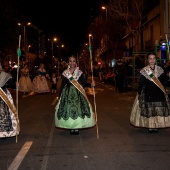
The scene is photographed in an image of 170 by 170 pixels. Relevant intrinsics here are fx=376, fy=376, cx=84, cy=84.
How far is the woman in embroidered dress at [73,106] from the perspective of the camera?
8477 millimetres

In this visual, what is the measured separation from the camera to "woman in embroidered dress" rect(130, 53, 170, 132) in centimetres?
859

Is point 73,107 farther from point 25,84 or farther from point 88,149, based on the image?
point 25,84

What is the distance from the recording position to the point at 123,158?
6406mm

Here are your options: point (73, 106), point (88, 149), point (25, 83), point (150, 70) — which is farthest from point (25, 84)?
point (88, 149)

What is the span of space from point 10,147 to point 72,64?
8.15 ft

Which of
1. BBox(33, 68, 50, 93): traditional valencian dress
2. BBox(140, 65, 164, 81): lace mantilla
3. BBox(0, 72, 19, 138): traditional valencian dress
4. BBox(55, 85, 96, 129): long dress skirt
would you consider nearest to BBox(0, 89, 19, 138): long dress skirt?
BBox(0, 72, 19, 138): traditional valencian dress

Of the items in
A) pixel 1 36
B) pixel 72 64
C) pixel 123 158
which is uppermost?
pixel 1 36

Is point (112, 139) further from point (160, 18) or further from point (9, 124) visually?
point (160, 18)

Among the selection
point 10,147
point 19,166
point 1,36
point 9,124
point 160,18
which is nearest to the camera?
point 19,166

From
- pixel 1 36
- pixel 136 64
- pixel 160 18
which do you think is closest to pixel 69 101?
pixel 136 64

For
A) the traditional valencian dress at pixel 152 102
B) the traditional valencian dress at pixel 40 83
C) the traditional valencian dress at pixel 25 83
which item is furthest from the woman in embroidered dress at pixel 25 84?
the traditional valencian dress at pixel 152 102

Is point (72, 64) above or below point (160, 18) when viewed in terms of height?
below

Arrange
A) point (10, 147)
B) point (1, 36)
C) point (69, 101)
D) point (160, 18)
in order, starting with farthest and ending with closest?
1. point (160, 18)
2. point (1, 36)
3. point (69, 101)
4. point (10, 147)

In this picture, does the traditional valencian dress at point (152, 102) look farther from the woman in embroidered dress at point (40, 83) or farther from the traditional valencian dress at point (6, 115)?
the woman in embroidered dress at point (40, 83)
